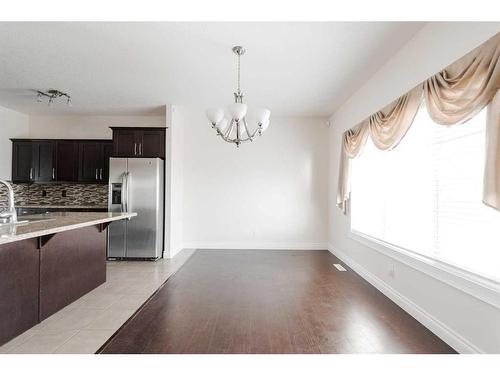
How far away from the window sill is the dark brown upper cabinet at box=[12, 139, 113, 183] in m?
5.14

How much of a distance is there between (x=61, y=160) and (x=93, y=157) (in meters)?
0.65

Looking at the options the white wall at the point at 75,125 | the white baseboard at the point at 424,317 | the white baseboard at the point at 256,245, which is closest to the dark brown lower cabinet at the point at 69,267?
the white baseboard at the point at 256,245

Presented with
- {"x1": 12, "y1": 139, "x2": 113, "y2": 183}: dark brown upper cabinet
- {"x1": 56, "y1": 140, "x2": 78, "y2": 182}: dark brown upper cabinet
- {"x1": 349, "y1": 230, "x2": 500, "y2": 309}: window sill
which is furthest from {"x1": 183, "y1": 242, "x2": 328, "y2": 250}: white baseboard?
{"x1": 56, "y1": 140, "x2": 78, "y2": 182}: dark brown upper cabinet

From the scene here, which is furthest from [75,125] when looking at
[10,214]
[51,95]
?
[10,214]

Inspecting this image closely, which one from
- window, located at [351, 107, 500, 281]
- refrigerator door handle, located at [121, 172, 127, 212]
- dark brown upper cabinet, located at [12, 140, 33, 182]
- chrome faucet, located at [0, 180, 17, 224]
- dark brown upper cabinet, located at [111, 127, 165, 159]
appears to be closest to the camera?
window, located at [351, 107, 500, 281]

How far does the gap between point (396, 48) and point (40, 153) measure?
20.6ft

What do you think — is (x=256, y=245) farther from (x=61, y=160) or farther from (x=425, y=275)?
(x=61, y=160)

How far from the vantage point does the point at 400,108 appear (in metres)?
2.72

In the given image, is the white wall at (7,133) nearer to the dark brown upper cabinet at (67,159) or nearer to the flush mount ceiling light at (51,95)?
the dark brown upper cabinet at (67,159)

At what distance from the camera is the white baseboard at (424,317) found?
1.96 m

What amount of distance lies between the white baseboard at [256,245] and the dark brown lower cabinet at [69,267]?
230 centimetres

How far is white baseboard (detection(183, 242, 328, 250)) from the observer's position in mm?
5680

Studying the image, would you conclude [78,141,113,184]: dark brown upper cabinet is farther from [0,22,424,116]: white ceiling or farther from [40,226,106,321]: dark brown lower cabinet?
[40,226,106,321]: dark brown lower cabinet
